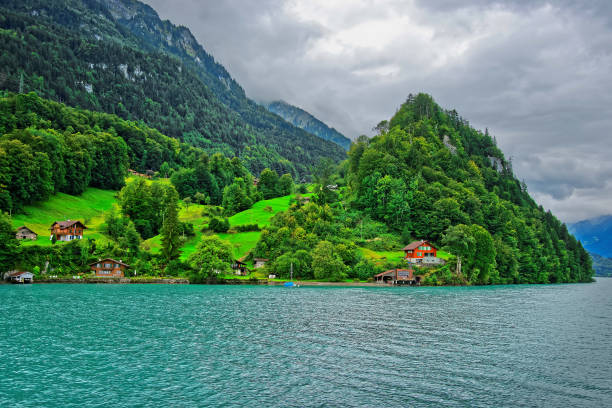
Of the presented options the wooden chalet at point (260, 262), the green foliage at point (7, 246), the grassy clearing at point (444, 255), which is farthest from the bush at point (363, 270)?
the green foliage at point (7, 246)

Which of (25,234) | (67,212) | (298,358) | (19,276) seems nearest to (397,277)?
(298,358)

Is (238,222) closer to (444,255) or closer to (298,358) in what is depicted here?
(444,255)

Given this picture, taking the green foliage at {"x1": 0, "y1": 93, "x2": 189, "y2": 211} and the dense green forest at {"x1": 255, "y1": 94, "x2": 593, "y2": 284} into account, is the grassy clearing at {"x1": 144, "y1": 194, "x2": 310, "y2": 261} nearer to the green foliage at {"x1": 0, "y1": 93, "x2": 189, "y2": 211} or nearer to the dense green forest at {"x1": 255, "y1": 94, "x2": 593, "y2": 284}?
the dense green forest at {"x1": 255, "y1": 94, "x2": 593, "y2": 284}

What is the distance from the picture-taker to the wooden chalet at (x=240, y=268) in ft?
343

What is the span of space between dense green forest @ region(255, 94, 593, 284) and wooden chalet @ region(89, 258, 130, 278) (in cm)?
3549

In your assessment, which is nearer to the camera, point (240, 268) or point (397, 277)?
point (397, 277)

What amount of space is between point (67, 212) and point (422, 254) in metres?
112

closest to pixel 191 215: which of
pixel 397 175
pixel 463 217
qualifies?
pixel 397 175

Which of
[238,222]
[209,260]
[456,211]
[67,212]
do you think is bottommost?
[209,260]

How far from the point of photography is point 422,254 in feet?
378

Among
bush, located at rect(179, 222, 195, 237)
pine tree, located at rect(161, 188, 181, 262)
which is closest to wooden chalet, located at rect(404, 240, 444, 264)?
pine tree, located at rect(161, 188, 181, 262)

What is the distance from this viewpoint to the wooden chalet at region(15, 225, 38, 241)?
9681cm

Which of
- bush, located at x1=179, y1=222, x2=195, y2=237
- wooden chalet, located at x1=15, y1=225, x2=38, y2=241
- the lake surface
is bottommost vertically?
the lake surface

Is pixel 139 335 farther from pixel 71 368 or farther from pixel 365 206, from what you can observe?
pixel 365 206
